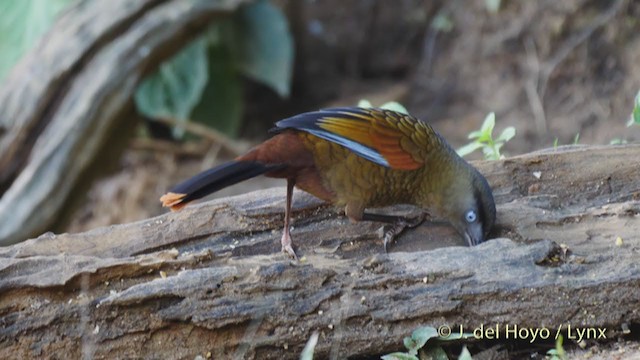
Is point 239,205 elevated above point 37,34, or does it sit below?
above

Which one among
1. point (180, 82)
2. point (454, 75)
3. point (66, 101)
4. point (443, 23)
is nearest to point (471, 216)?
point (66, 101)

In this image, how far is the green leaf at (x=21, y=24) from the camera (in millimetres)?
6727

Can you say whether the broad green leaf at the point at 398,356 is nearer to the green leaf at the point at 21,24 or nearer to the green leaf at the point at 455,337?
the green leaf at the point at 455,337

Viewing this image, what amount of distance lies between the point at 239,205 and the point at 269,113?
16.2 ft

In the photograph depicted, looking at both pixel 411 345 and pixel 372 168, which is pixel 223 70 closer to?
pixel 372 168

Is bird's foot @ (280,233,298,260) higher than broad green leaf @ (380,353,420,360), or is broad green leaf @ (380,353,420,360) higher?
broad green leaf @ (380,353,420,360)

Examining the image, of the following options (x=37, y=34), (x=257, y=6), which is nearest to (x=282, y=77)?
(x=257, y=6)

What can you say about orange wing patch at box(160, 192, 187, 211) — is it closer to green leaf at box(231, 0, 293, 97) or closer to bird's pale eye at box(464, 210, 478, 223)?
bird's pale eye at box(464, 210, 478, 223)

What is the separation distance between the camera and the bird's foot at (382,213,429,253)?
3.47 m

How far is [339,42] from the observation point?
8.64 meters

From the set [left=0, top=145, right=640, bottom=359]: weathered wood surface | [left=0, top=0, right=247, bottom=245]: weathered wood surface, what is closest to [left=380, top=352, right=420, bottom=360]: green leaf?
[left=0, top=145, right=640, bottom=359]: weathered wood surface

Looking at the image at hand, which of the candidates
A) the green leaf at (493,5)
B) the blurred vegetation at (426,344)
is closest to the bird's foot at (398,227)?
the blurred vegetation at (426,344)

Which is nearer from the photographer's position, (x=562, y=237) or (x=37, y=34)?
(x=562, y=237)

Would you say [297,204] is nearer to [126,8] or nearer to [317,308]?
[317,308]
